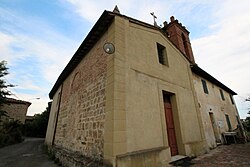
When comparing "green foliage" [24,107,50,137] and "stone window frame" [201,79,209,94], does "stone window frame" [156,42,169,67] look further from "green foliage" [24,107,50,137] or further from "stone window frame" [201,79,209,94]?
"green foliage" [24,107,50,137]

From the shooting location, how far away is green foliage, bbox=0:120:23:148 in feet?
41.9

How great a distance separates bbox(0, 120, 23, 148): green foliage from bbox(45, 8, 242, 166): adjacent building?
10452 millimetres

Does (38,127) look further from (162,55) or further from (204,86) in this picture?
(204,86)

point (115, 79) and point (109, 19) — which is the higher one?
point (109, 19)

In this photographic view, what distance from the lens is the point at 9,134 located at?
13797mm

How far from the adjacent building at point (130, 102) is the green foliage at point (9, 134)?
34.3ft

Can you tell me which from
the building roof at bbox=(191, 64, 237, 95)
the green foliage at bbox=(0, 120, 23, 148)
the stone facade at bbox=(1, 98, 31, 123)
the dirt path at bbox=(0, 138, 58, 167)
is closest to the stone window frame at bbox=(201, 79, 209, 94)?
the building roof at bbox=(191, 64, 237, 95)

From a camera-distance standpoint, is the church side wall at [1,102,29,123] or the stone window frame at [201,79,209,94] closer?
the stone window frame at [201,79,209,94]

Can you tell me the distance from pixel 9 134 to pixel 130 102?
16.5 m

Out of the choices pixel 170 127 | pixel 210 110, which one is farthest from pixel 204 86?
pixel 170 127

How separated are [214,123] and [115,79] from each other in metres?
9.06

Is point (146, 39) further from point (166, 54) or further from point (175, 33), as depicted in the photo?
point (175, 33)

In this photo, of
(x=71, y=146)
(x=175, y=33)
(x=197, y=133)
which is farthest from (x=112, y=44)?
(x=175, y=33)

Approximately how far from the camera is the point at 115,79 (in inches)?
157
